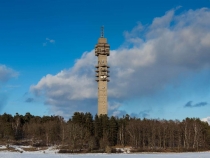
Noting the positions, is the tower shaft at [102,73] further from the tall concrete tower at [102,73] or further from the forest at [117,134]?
the forest at [117,134]

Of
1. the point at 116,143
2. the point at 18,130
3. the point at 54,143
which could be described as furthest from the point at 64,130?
the point at 18,130

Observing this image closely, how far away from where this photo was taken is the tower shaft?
315ft

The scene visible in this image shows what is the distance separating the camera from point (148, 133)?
247ft

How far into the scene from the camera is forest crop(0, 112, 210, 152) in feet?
237

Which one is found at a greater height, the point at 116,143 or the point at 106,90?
the point at 106,90

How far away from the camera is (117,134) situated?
263ft

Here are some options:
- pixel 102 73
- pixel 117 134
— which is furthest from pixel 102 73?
pixel 117 134

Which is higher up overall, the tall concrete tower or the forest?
the tall concrete tower

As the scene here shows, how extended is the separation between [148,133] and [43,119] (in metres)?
35.2

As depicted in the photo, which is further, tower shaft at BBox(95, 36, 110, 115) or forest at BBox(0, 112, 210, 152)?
tower shaft at BBox(95, 36, 110, 115)

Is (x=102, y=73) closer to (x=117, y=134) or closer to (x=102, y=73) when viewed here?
(x=102, y=73)

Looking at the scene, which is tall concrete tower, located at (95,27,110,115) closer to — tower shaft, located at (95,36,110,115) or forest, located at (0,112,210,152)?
tower shaft, located at (95,36,110,115)

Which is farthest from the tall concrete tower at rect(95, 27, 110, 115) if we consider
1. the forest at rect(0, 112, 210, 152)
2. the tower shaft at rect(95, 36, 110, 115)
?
the forest at rect(0, 112, 210, 152)

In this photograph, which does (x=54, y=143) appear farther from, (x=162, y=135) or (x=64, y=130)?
(x=162, y=135)
